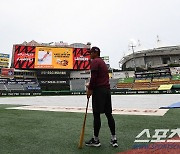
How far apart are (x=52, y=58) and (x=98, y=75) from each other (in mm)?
60830

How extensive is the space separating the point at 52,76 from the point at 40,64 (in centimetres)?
492

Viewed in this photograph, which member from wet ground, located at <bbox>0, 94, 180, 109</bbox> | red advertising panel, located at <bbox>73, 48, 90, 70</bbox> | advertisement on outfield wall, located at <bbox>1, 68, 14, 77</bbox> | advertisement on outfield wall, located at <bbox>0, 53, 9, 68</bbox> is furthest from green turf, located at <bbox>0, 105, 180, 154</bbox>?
advertisement on outfield wall, located at <bbox>0, 53, 9, 68</bbox>

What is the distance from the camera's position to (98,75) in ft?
16.5

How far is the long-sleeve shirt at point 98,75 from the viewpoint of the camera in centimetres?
497

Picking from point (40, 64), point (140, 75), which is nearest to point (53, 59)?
point (40, 64)

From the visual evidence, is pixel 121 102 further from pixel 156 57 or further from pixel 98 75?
pixel 156 57

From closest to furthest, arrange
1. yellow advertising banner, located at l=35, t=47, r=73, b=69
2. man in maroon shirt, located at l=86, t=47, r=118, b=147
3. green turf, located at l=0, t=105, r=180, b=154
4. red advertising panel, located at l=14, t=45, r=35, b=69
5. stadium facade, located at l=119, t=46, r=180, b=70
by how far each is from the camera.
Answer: green turf, located at l=0, t=105, r=180, b=154 < man in maroon shirt, located at l=86, t=47, r=118, b=147 < red advertising panel, located at l=14, t=45, r=35, b=69 < yellow advertising banner, located at l=35, t=47, r=73, b=69 < stadium facade, located at l=119, t=46, r=180, b=70

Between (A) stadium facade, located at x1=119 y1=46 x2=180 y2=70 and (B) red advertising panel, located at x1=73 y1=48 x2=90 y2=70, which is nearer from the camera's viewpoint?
(B) red advertising panel, located at x1=73 y1=48 x2=90 y2=70

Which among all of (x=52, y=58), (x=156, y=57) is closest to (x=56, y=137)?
(x=52, y=58)

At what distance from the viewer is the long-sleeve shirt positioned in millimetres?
4973

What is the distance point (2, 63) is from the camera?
2751 inches

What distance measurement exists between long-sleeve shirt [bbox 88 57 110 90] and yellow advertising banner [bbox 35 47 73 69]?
60.2 meters

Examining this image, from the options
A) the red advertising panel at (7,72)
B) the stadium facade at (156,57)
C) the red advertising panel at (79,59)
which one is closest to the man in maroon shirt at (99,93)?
the red advertising panel at (7,72)

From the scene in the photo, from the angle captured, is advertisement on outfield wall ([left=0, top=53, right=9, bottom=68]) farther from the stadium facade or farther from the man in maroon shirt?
the man in maroon shirt
